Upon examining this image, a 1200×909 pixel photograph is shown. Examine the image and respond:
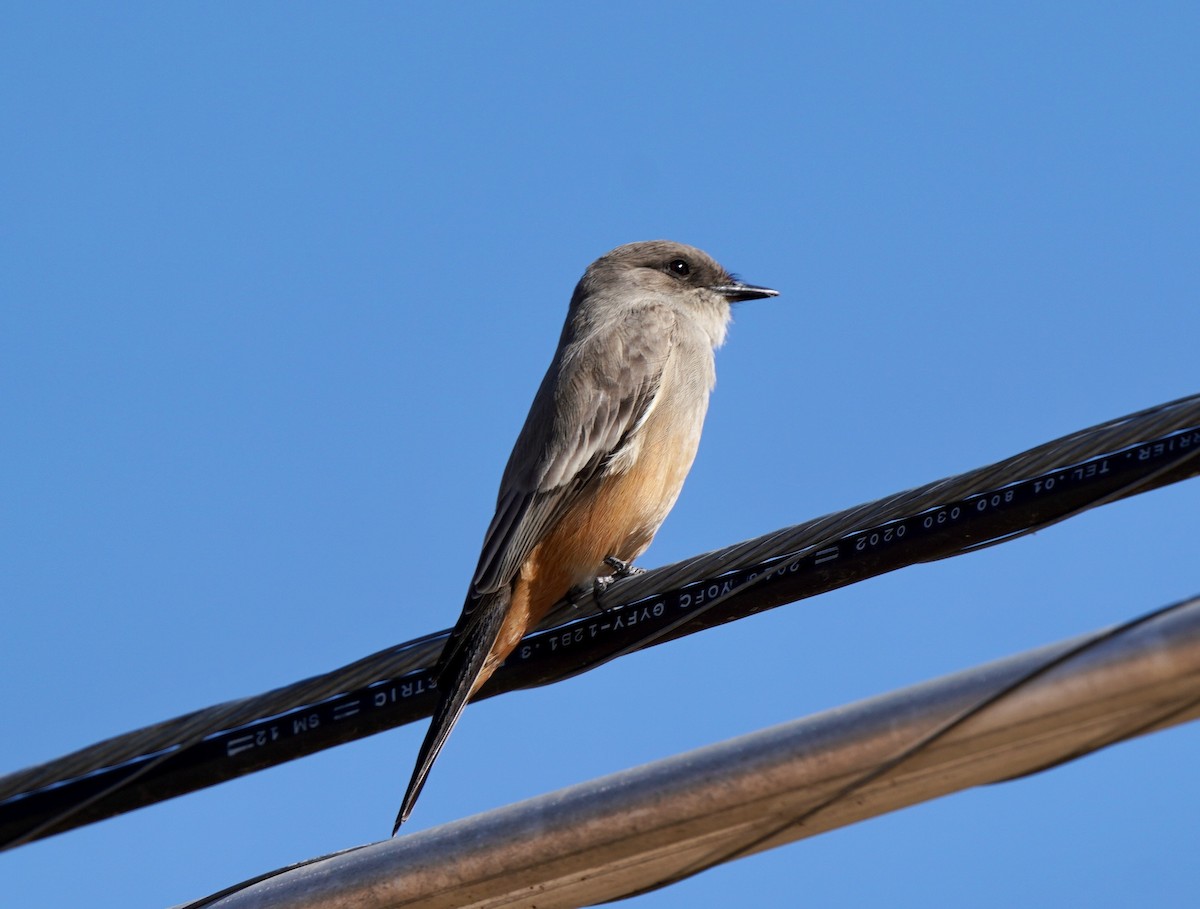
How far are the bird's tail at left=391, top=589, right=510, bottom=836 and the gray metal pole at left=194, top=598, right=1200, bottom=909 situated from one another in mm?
1196

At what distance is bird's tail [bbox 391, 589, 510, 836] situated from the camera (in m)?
4.96

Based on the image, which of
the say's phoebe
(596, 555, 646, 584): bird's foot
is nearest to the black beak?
the say's phoebe

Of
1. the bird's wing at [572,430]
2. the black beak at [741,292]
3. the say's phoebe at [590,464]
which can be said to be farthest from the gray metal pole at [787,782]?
the black beak at [741,292]

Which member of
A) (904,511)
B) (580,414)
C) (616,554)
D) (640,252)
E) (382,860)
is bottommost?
(382,860)

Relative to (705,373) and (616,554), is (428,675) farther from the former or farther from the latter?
(705,373)

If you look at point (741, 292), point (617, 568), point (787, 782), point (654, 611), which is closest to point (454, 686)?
point (654, 611)

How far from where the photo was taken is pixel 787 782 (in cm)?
303

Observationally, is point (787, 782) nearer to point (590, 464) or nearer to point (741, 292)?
point (590, 464)

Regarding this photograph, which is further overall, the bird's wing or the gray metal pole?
the bird's wing

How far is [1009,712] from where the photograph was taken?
9.48ft

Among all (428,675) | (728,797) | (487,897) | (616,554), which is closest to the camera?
(728,797)

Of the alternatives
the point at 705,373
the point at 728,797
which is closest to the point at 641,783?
the point at 728,797

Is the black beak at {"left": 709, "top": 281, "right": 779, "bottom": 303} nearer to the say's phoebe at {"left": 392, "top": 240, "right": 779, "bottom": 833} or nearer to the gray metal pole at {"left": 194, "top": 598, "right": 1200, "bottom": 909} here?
the say's phoebe at {"left": 392, "top": 240, "right": 779, "bottom": 833}

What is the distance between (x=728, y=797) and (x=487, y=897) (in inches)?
26.1
